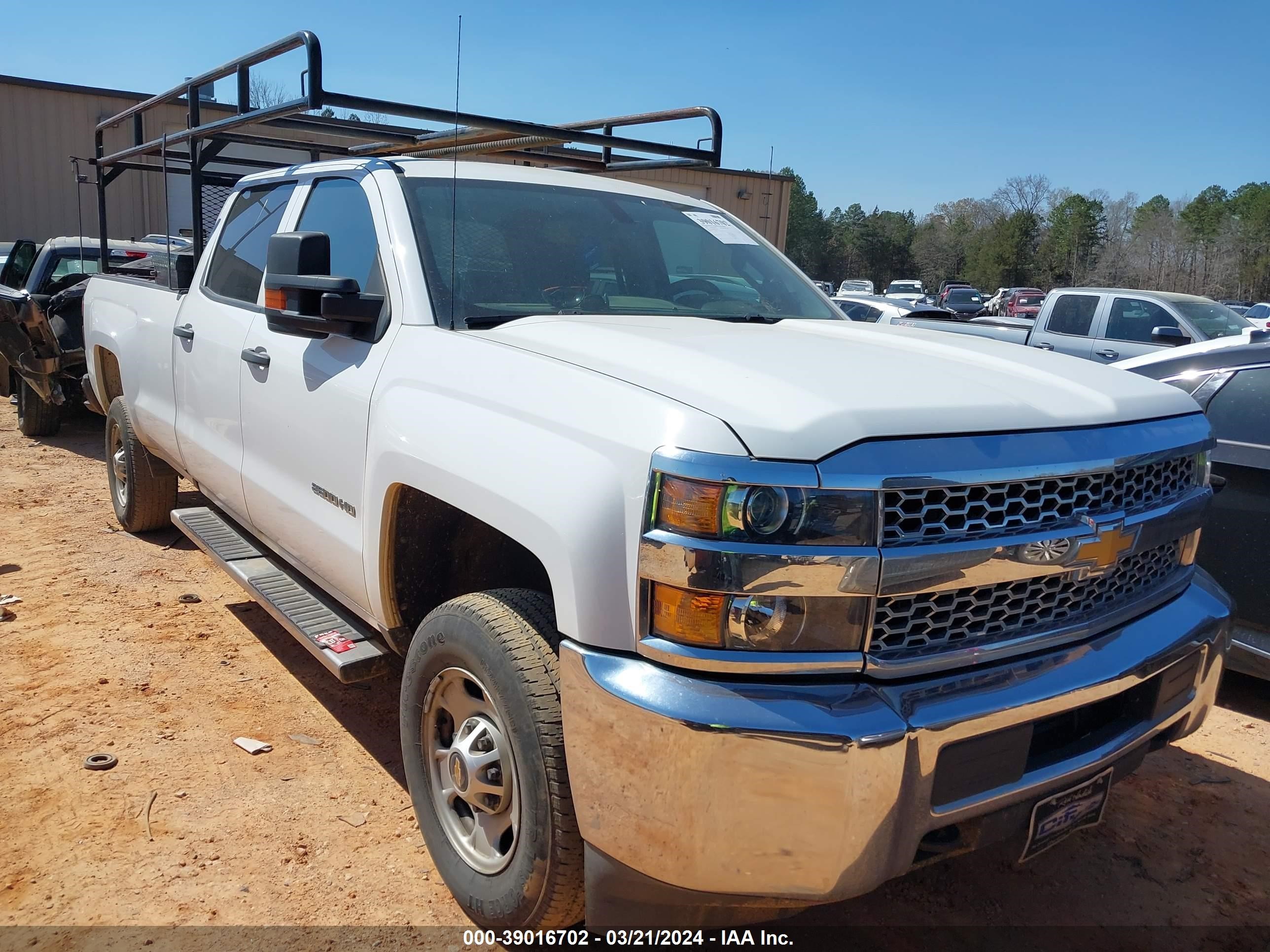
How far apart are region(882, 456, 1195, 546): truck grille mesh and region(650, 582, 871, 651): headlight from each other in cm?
17

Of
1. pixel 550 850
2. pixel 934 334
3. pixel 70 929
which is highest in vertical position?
pixel 934 334

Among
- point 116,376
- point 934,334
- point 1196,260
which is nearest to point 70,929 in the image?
point 934,334

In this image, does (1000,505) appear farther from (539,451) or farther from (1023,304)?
(1023,304)

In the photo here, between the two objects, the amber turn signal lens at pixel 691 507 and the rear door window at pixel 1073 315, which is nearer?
the amber turn signal lens at pixel 691 507

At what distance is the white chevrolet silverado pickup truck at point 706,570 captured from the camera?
6.11ft

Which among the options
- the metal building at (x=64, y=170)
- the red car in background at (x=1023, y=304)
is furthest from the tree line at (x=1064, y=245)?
the metal building at (x=64, y=170)

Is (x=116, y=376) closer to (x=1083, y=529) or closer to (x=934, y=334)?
(x=934, y=334)

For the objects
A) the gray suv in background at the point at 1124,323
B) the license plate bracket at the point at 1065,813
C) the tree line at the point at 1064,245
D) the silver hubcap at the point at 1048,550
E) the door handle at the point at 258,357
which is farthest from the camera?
the tree line at the point at 1064,245

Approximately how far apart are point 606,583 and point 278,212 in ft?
9.19

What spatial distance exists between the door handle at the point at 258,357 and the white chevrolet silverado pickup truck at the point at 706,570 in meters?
0.19

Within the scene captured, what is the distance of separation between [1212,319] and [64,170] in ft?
64.0

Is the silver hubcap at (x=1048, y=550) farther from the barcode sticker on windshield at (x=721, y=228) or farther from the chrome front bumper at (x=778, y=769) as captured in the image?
the barcode sticker on windshield at (x=721, y=228)

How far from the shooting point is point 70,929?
8.24ft

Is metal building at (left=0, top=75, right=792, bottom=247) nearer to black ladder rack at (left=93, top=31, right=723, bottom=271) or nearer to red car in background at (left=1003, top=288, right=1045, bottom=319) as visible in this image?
black ladder rack at (left=93, top=31, right=723, bottom=271)
